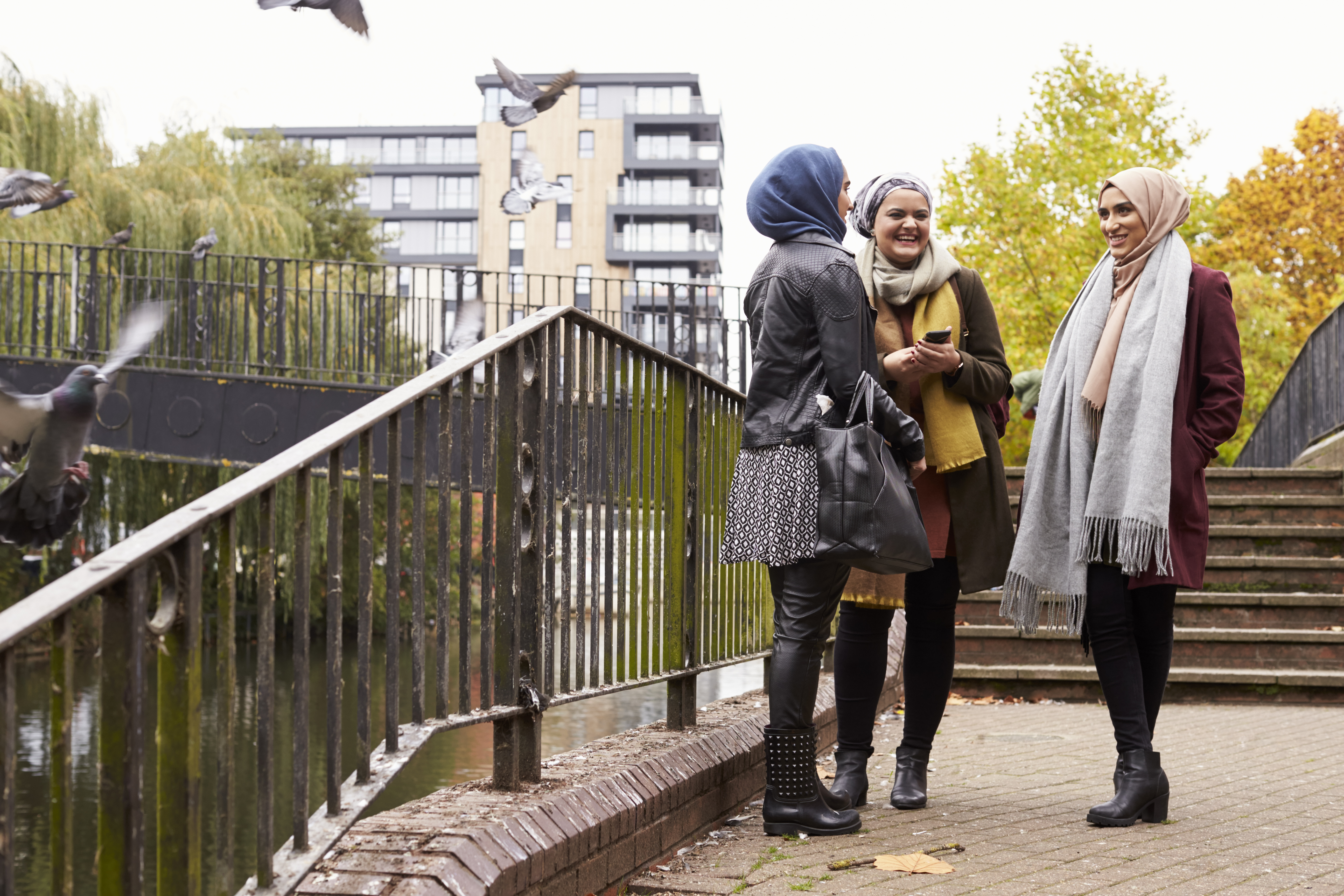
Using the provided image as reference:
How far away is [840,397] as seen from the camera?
347cm

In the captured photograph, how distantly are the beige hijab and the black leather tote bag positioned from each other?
0.86 m

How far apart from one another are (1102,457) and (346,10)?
219 inches

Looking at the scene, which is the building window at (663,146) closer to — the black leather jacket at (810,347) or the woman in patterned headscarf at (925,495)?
the woman in patterned headscarf at (925,495)

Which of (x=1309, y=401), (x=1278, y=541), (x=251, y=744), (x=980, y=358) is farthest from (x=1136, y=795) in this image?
(x=1309, y=401)

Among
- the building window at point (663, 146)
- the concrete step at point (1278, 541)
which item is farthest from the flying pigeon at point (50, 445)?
the building window at point (663, 146)

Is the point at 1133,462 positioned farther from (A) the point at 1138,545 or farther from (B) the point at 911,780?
(B) the point at 911,780

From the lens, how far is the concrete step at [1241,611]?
311 inches

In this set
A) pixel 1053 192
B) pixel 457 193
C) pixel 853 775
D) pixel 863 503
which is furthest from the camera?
pixel 457 193

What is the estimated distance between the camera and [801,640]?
3.58 meters

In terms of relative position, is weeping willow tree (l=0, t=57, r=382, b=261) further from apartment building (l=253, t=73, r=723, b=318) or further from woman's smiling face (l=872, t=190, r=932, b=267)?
apartment building (l=253, t=73, r=723, b=318)

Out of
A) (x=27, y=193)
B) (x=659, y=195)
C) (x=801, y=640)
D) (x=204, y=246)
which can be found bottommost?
(x=801, y=640)

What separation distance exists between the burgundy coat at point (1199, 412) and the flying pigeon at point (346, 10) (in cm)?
526

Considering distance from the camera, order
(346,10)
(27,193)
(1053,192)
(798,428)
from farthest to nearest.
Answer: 1. (1053,192)
2. (27,193)
3. (346,10)
4. (798,428)

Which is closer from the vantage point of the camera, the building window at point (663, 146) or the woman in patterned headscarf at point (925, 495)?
the woman in patterned headscarf at point (925, 495)
